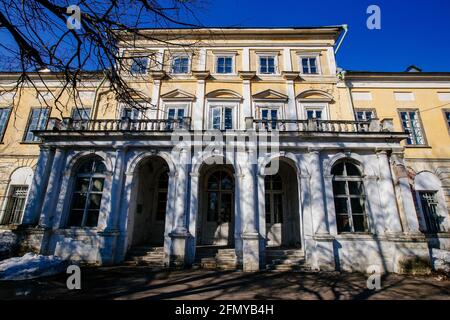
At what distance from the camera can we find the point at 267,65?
47.2 ft

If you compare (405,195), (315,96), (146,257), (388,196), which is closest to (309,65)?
(315,96)

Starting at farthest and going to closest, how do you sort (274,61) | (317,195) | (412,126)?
(274,61)
(412,126)
(317,195)

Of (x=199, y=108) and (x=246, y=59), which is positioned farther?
(x=246, y=59)

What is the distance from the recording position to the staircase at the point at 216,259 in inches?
340

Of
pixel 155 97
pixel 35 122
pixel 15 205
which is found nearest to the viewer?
pixel 15 205

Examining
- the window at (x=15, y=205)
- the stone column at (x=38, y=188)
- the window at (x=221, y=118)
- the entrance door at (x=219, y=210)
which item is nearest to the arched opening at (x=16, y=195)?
the window at (x=15, y=205)

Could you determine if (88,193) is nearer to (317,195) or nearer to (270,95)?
(317,195)

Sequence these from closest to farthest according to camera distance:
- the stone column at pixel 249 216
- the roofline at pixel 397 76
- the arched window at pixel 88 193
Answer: the stone column at pixel 249 216, the arched window at pixel 88 193, the roofline at pixel 397 76

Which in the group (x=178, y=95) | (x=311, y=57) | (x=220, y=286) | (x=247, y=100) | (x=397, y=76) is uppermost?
(x=311, y=57)

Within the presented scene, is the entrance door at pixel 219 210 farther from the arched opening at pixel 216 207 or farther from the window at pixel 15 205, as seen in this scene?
the window at pixel 15 205

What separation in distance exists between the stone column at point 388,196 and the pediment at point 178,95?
986cm

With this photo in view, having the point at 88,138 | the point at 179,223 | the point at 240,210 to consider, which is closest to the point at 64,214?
the point at 88,138

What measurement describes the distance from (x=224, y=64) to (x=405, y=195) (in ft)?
37.8

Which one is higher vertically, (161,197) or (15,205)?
(161,197)
